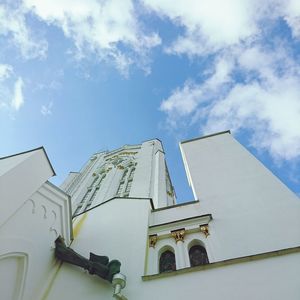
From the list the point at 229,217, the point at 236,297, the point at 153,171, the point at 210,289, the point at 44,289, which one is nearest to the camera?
the point at 236,297

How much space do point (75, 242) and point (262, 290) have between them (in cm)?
458

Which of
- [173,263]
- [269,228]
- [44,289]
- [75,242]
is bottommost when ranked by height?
[44,289]

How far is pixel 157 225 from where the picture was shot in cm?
726

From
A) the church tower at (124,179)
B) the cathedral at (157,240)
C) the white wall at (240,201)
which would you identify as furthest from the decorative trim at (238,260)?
the church tower at (124,179)

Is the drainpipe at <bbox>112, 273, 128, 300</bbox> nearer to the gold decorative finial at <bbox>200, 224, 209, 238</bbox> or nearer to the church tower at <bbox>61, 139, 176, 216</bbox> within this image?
the gold decorative finial at <bbox>200, 224, 209, 238</bbox>

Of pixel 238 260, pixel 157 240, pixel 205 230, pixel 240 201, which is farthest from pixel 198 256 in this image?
pixel 240 201

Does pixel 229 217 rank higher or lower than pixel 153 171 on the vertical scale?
lower

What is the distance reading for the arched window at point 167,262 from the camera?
6.14 m

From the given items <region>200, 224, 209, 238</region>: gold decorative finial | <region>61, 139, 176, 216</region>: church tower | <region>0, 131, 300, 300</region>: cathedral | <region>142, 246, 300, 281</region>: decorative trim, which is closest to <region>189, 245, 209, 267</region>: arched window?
<region>0, 131, 300, 300</region>: cathedral

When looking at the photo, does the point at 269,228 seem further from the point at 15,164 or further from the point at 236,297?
the point at 15,164

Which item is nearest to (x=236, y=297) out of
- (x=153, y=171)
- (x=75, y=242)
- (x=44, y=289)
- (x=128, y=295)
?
(x=128, y=295)

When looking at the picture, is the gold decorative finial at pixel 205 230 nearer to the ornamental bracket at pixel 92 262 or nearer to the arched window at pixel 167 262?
the arched window at pixel 167 262

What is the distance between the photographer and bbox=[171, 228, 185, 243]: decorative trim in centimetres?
669

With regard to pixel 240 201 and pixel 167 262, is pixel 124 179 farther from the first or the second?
pixel 167 262
